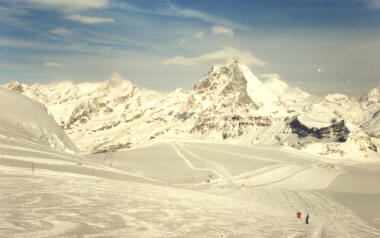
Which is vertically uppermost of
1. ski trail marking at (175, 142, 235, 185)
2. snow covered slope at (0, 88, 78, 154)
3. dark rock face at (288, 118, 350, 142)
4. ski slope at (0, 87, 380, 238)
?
dark rock face at (288, 118, 350, 142)

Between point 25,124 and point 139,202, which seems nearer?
Answer: point 139,202

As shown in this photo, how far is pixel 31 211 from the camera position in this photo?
13273 millimetres

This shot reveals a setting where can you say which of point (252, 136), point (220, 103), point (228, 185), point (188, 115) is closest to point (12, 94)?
point (228, 185)

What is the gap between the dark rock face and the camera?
10781 centimetres

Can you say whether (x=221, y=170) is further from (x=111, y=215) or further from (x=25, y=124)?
(x=111, y=215)

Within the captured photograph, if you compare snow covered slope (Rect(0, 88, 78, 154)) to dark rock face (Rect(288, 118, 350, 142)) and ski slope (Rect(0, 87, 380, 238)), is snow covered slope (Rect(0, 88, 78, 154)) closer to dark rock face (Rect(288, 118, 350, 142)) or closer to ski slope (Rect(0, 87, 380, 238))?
ski slope (Rect(0, 87, 380, 238))

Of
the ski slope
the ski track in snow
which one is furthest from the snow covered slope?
the ski track in snow

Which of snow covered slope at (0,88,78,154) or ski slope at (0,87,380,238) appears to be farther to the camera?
snow covered slope at (0,88,78,154)

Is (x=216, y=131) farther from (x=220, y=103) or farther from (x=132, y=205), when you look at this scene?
(x=132, y=205)

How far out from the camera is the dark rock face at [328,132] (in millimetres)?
107812

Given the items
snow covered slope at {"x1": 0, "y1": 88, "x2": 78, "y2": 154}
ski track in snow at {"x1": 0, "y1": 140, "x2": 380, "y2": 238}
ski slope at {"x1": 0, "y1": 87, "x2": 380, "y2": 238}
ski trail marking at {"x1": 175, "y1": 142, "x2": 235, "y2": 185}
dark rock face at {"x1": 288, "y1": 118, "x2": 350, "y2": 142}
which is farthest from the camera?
dark rock face at {"x1": 288, "y1": 118, "x2": 350, "y2": 142}

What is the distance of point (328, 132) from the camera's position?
111m

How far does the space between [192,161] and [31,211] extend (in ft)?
190

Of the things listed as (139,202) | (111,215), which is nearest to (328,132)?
(139,202)
